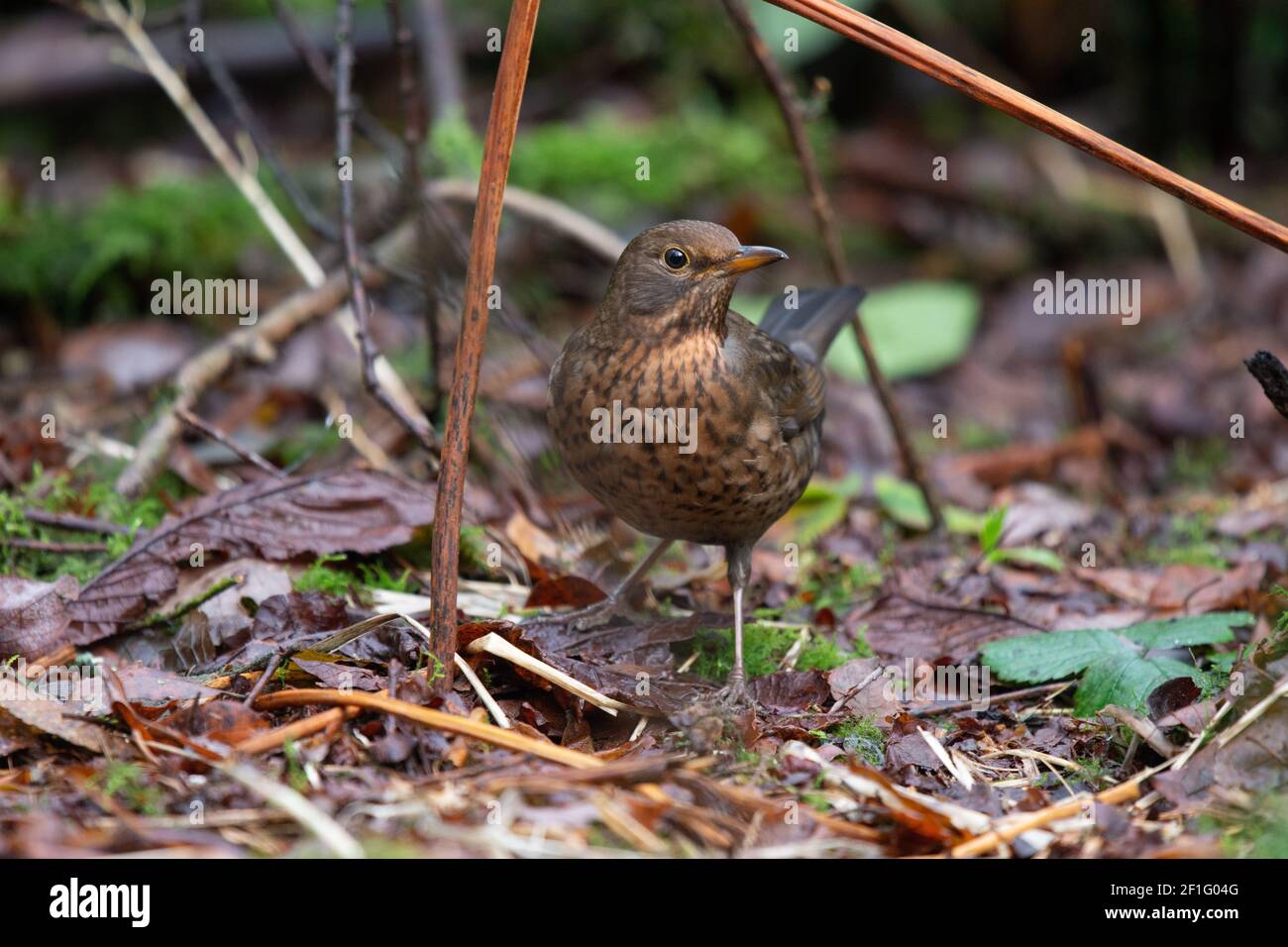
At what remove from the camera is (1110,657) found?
3.78 m

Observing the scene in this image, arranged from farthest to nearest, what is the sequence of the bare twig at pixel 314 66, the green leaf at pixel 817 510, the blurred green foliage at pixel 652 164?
the blurred green foliage at pixel 652 164, the green leaf at pixel 817 510, the bare twig at pixel 314 66

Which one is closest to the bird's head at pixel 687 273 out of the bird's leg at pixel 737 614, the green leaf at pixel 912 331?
the bird's leg at pixel 737 614

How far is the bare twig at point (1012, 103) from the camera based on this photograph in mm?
3104

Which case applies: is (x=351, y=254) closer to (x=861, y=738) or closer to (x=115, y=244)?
(x=861, y=738)

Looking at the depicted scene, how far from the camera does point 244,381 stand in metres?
6.42

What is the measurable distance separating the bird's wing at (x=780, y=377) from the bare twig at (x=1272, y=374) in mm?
1516

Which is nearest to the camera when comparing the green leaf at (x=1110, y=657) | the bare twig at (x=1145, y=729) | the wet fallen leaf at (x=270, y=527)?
the bare twig at (x=1145, y=729)

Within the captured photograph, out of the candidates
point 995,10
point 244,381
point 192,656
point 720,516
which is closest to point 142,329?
point 244,381

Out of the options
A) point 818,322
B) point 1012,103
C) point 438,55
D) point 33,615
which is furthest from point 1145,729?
point 438,55

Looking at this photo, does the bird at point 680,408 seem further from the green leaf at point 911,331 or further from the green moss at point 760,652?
the green leaf at point 911,331

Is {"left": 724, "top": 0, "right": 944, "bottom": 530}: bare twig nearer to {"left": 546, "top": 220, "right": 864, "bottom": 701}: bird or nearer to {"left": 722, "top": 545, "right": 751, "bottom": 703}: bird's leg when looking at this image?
{"left": 546, "top": 220, "right": 864, "bottom": 701}: bird

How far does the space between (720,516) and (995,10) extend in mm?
7089

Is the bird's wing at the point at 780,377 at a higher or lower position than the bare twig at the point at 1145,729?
higher

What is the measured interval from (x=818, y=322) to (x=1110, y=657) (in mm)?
1936
